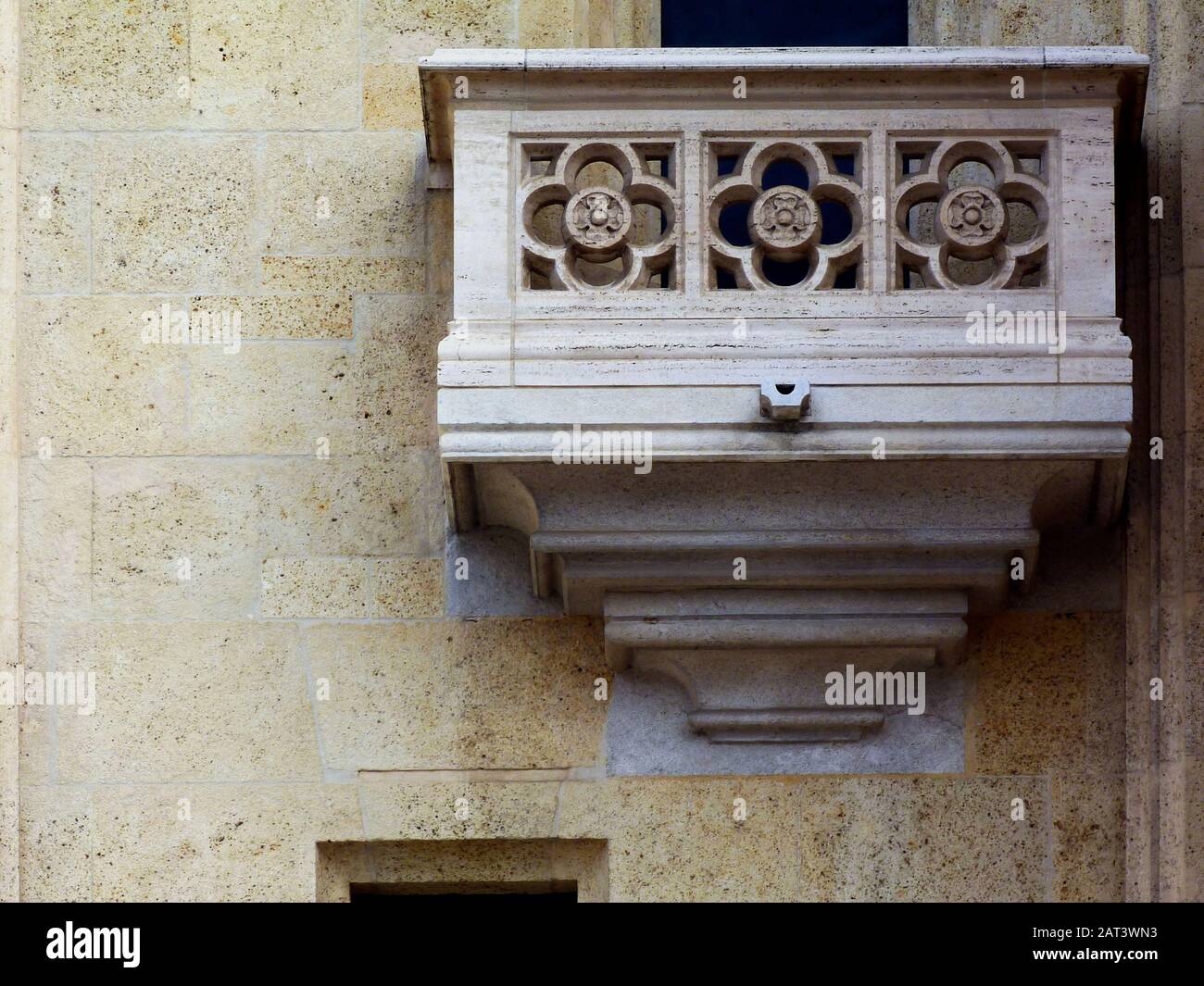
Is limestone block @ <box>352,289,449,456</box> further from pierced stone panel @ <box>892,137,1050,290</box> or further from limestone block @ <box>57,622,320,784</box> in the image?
pierced stone panel @ <box>892,137,1050,290</box>

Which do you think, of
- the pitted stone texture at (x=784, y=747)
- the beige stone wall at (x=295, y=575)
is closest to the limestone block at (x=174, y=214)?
the beige stone wall at (x=295, y=575)

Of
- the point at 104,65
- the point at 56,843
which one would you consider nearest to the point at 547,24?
the point at 104,65

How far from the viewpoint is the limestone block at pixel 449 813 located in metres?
5.29

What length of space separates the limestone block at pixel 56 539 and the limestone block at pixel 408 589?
666 millimetres

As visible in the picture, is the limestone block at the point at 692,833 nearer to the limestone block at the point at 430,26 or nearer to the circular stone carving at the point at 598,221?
the circular stone carving at the point at 598,221

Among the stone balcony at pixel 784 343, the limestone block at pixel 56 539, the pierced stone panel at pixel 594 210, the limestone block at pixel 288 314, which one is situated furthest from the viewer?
the limestone block at pixel 288 314

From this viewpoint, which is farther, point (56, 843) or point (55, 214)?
point (55, 214)

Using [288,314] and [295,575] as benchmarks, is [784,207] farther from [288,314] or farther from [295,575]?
[295,575]

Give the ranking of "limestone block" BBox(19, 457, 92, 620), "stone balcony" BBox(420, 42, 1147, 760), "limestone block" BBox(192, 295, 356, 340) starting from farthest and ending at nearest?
1. "limestone block" BBox(192, 295, 356, 340)
2. "limestone block" BBox(19, 457, 92, 620)
3. "stone balcony" BBox(420, 42, 1147, 760)

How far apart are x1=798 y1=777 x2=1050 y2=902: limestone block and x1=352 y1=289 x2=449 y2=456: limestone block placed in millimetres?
1214

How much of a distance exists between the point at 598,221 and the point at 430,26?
890mm

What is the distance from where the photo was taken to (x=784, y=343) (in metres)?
4.99

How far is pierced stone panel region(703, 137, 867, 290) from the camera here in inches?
200

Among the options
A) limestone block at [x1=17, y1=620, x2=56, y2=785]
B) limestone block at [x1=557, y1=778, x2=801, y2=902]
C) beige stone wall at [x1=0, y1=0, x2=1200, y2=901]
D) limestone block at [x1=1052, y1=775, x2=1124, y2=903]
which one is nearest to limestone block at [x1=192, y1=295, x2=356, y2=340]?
beige stone wall at [x1=0, y1=0, x2=1200, y2=901]
